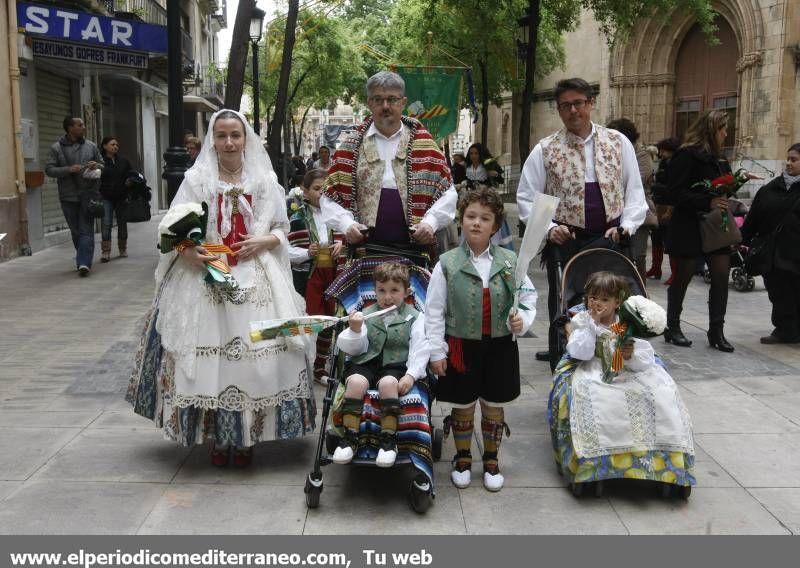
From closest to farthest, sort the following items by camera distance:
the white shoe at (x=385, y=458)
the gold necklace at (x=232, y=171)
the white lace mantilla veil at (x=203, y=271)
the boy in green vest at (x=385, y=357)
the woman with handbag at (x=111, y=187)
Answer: the white shoe at (x=385, y=458) → the boy in green vest at (x=385, y=357) → the white lace mantilla veil at (x=203, y=271) → the gold necklace at (x=232, y=171) → the woman with handbag at (x=111, y=187)

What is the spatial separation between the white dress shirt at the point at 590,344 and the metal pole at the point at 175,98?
4.74m

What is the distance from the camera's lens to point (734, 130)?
21.5 meters

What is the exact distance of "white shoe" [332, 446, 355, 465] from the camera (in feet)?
12.6

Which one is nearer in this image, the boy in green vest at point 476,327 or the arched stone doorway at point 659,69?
the boy in green vest at point 476,327

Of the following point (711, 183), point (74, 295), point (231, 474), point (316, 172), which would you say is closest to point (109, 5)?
point (74, 295)

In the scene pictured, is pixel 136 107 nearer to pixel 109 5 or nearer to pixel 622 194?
pixel 109 5

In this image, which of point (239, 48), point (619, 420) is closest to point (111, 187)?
point (239, 48)

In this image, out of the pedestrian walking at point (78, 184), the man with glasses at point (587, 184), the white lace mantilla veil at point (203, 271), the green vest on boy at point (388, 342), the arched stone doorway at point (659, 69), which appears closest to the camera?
the green vest on boy at point (388, 342)

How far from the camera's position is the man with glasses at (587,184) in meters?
5.39

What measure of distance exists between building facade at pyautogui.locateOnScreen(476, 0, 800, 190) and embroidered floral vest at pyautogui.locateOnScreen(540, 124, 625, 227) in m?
9.28

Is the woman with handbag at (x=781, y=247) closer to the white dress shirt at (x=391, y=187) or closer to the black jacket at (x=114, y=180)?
the white dress shirt at (x=391, y=187)

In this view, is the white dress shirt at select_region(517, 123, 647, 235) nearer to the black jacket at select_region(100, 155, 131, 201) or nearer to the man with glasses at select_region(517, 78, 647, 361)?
the man with glasses at select_region(517, 78, 647, 361)

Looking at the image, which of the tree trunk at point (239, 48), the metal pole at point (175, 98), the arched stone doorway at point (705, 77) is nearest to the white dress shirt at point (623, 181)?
the metal pole at point (175, 98)

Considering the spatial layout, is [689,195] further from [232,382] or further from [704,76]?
[704,76]
